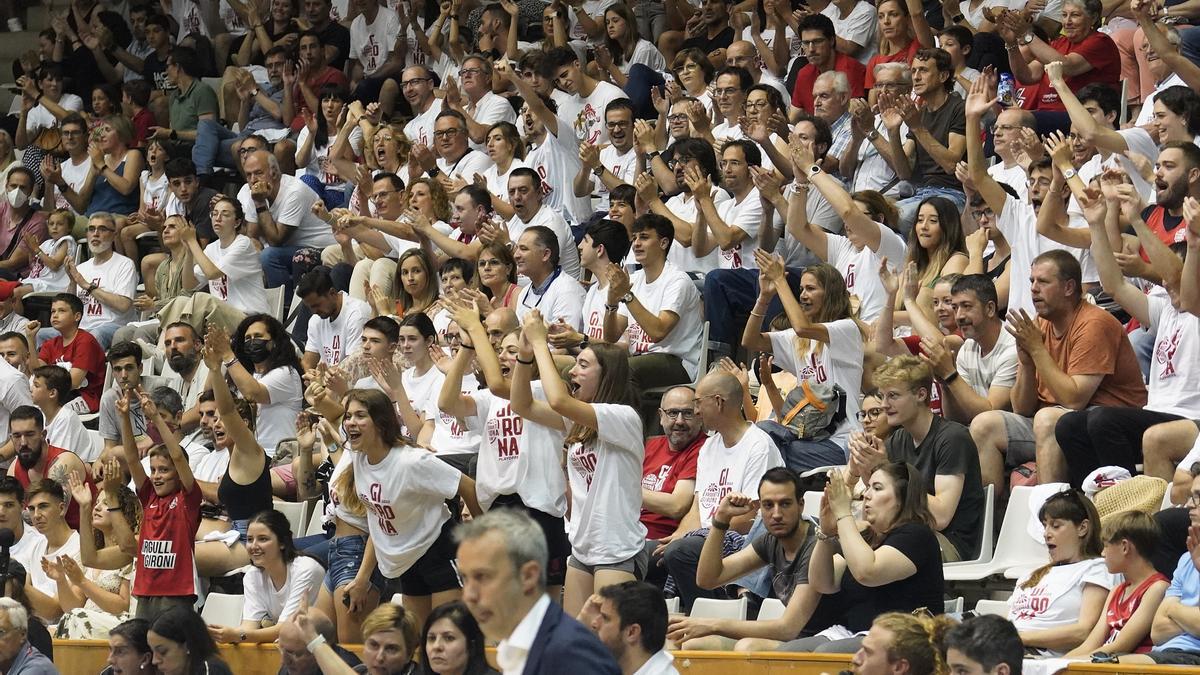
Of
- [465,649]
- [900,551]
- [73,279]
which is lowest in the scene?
[73,279]

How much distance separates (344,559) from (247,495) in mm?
1023

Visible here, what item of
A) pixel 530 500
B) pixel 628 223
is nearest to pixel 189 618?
pixel 530 500

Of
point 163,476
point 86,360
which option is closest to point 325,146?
point 86,360

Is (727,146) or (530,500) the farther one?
(727,146)

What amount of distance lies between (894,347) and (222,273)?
525cm

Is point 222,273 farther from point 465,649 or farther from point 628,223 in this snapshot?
point 465,649

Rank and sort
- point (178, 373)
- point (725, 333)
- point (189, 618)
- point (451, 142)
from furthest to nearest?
point (451, 142) < point (178, 373) < point (725, 333) < point (189, 618)

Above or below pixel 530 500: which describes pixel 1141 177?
above

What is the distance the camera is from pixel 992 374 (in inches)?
322

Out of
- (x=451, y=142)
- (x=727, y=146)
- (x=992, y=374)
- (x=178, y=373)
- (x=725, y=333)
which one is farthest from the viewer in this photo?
(x=451, y=142)

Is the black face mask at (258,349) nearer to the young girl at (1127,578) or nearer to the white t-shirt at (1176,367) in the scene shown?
the white t-shirt at (1176,367)

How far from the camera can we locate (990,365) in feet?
26.9

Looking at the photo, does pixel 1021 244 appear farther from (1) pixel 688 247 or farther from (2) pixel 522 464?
(2) pixel 522 464

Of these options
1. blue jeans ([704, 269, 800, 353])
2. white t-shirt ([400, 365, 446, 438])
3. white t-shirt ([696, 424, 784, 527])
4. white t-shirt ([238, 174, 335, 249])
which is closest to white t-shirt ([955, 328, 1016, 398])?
white t-shirt ([696, 424, 784, 527])
